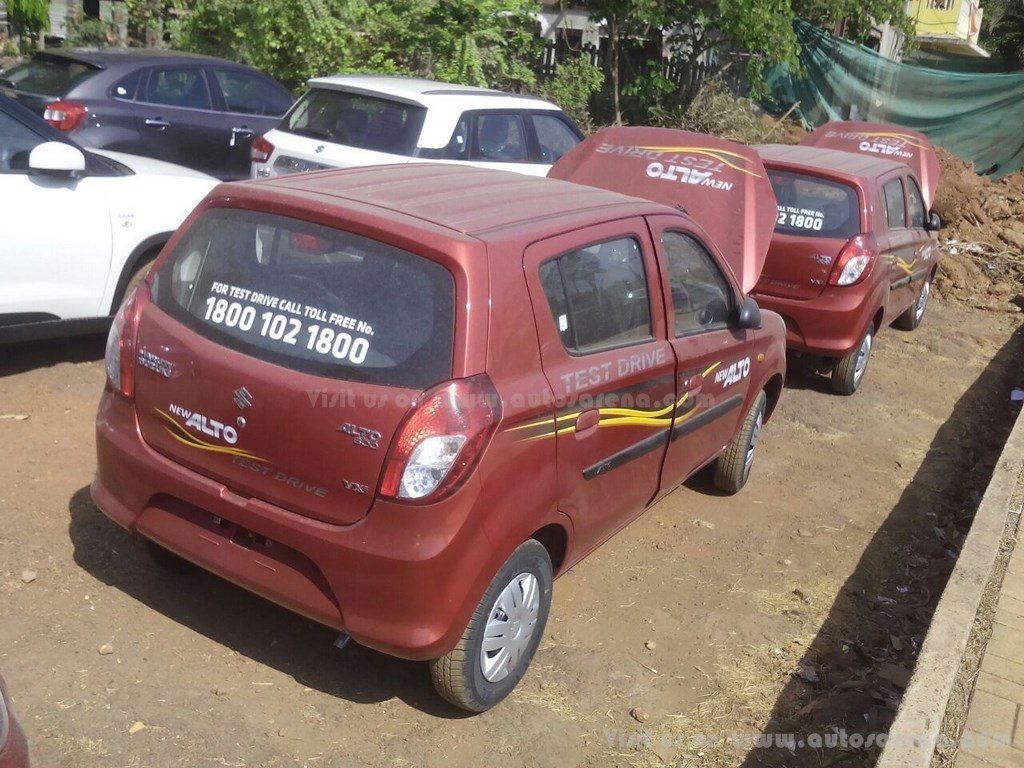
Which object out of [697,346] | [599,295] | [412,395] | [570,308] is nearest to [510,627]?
[412,395]

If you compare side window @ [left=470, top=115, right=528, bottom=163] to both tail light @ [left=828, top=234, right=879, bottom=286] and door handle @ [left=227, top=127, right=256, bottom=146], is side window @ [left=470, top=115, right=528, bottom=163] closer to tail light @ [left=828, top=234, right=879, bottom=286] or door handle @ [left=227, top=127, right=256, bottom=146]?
tail light @ [left=828, top=234, right=879, bottom=286]

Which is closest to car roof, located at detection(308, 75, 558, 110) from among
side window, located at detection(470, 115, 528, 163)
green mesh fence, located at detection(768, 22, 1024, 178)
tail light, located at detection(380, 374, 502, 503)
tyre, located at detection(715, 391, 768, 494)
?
side window, located at detection(470, 115, 528, 163)

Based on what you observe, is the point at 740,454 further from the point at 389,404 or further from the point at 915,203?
the point at 915,203

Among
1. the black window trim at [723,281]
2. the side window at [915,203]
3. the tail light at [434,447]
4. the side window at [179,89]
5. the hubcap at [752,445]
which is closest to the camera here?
the tail light at [434,447]

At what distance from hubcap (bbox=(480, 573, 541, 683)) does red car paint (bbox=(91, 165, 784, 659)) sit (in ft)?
0.60

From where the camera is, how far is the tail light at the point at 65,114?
358 inches

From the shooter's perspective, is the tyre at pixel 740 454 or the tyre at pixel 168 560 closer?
the tyre at pixel 168 560

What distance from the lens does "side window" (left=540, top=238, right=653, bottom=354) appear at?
385cm

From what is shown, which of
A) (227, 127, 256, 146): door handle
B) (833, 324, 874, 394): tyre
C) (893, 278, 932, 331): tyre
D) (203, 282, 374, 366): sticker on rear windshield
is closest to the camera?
(203, 282, 374, 366): sticker on rear windshield

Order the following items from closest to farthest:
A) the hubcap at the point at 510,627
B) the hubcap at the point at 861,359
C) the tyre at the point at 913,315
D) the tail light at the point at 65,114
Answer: the hubcap at the point at 510,627 < the hubcap at the point at 861,359 < the tail light at the point at 65,114 < the tyre at the point at 913,315

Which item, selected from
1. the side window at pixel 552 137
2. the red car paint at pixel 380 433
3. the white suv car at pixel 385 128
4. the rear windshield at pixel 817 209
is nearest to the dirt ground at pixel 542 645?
the red car paint at pixel 380 433

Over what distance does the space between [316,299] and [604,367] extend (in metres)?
1.12

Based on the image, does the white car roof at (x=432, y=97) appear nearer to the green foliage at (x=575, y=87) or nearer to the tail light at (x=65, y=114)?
the tail light at (x=65, y=114)

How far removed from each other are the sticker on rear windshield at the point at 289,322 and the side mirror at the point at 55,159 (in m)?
2.64
